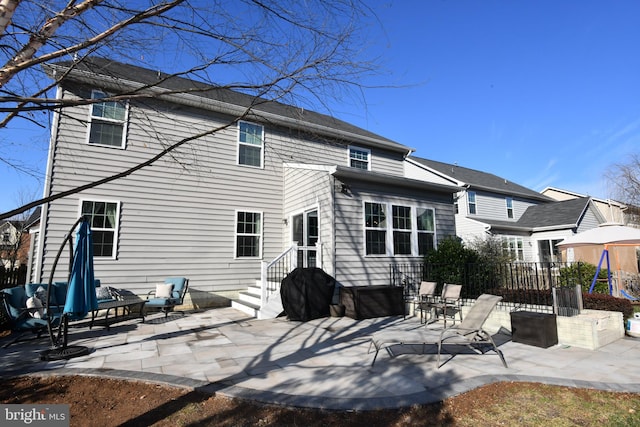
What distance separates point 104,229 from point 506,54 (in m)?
12.2

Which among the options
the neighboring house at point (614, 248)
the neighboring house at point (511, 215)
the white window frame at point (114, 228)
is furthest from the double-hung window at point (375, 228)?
the neighboring house at point (511, 215)

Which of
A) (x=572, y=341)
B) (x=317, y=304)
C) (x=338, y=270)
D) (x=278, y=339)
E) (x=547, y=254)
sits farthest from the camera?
(x=547, y=254)

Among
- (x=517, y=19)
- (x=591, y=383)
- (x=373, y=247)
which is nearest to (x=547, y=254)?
(x=373, y=247)

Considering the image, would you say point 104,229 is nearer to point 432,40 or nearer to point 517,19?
point 432,40

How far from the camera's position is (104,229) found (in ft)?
28.9

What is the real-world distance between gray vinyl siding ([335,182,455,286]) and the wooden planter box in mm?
647

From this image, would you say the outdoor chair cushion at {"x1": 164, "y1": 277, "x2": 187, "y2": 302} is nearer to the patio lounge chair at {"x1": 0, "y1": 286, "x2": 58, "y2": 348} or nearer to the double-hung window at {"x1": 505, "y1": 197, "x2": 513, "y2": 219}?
the patio lounge chair at {"x1": 0, "y1": 286, "x2": 58, "y2": 348}

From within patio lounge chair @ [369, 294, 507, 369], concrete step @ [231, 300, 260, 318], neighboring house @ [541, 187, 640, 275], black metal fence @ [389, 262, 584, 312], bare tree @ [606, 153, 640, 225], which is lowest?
concrete step @ [231, 300, 260, 318]

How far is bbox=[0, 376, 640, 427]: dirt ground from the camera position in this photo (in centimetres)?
303

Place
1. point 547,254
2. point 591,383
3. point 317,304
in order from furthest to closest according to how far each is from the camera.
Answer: point 547,254
point 317,304
point 591,383

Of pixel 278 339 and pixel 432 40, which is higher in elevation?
pixel 432 40

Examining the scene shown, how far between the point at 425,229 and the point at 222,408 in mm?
8700

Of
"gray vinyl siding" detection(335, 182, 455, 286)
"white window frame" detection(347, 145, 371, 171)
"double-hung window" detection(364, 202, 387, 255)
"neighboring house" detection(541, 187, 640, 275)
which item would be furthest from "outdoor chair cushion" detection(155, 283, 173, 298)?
"neighboring house" detection(541, 187, 640, 275)

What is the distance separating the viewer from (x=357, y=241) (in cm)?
915
